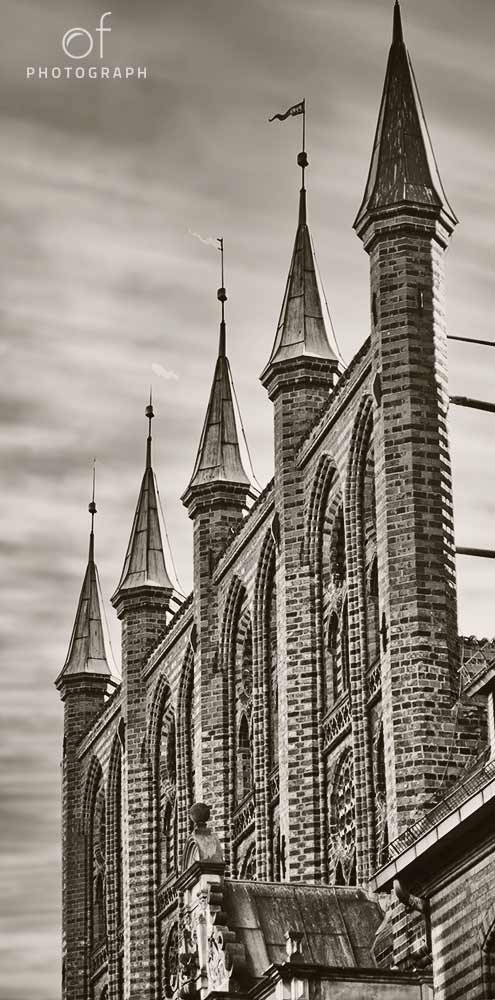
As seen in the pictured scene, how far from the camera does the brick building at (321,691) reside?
4403 cm

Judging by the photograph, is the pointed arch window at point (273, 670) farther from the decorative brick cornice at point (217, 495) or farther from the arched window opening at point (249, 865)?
the decorative brick cornice at point (217, 495)

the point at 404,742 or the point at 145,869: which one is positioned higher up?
the point at 145,869

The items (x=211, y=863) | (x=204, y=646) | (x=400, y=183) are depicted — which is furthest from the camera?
(x=204, y=646)

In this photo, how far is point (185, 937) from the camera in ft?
159

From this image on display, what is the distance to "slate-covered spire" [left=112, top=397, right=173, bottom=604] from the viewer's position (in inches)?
2768

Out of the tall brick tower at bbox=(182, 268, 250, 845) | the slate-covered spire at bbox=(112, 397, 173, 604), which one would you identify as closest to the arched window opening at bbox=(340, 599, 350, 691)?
the tall brick tower at bbox=(182, 268, 250, 845)

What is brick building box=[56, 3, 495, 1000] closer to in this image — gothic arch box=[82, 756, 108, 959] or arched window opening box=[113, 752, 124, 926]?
arched window opening box=[113, 752, 124, 926]

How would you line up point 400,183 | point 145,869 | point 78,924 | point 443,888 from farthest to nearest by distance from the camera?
point 78,924
point 145,869
point 400,183
point 443,888

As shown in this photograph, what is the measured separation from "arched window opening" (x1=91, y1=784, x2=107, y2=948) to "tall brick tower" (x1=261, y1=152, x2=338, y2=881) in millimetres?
17962

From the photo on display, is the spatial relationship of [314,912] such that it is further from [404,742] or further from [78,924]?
[78,924]

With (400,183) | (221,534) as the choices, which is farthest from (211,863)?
(221,534)

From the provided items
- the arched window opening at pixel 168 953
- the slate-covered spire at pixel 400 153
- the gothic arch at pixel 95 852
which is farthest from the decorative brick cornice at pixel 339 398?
the gothic arch at pixel 95 852

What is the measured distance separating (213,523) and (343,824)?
13.0 meters

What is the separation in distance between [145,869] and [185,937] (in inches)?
745
